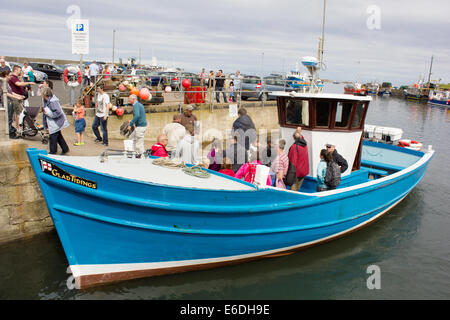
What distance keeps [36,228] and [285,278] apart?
5.02m

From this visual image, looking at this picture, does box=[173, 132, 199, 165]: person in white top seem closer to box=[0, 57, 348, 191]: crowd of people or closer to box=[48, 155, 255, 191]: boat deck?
box=[0, 57, 348, 191]: crowd of people

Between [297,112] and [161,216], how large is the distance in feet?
12.5

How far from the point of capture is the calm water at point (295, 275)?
19.6ft

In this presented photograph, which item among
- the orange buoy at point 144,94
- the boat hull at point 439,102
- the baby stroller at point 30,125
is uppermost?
the boat hull at point 439,102

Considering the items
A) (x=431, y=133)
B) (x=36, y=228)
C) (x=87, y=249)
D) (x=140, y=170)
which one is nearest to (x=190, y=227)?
(x=140, y=170)

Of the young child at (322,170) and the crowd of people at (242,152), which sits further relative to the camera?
the young child at (322,170)

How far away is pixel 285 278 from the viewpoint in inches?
260

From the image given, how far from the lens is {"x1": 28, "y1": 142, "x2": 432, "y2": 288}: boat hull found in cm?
531

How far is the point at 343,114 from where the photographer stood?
24.9 feet

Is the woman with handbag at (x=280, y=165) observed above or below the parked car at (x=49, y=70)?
below

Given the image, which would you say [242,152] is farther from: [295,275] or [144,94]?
[144,94]

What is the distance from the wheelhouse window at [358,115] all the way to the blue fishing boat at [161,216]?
1.02 metres

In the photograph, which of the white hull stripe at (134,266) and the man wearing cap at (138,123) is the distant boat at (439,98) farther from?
the white hull stripe at (134,266)

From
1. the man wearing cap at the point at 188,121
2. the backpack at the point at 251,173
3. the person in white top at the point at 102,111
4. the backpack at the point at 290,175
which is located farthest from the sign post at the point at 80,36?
the backpack at the point at 290,175
